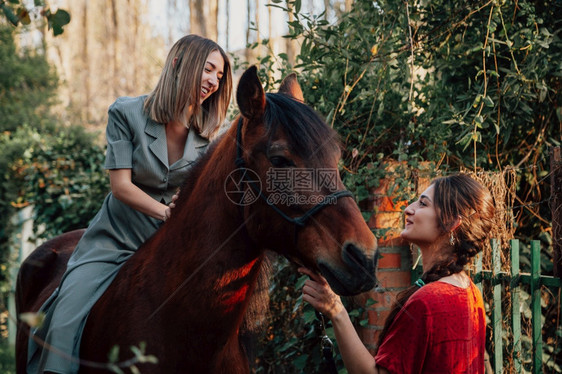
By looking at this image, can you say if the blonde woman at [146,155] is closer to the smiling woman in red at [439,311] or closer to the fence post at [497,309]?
the smiling woman in red at [439,311]

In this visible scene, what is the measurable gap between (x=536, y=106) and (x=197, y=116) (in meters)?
2.47

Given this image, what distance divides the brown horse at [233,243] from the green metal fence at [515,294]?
156 centimetres

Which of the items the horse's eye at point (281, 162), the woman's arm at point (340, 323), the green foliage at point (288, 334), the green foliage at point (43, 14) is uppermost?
the green foliage at point (43, 14)

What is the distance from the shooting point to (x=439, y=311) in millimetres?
2039

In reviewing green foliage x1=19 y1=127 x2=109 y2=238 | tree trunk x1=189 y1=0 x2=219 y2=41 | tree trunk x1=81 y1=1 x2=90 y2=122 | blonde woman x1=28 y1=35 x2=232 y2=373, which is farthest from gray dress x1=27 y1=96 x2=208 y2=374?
tree trunk x1=81 y1=1 x2=90 y2=122

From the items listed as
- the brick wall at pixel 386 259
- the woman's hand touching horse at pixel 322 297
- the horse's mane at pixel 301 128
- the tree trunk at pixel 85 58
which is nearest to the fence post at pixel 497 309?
the brick wall at pixel 386 259

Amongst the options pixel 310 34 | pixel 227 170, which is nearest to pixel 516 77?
pixel 310 34

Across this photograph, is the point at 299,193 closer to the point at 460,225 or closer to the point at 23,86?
the point at 460,225

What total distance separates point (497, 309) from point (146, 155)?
86.2 inches

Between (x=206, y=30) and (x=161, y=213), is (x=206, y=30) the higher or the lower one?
the higher one

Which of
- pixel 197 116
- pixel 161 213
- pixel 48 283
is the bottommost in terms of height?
pixel 48 283

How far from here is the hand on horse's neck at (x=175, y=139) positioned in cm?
274

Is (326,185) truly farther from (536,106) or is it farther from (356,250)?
(536,106)

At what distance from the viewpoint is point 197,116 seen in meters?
2.75
